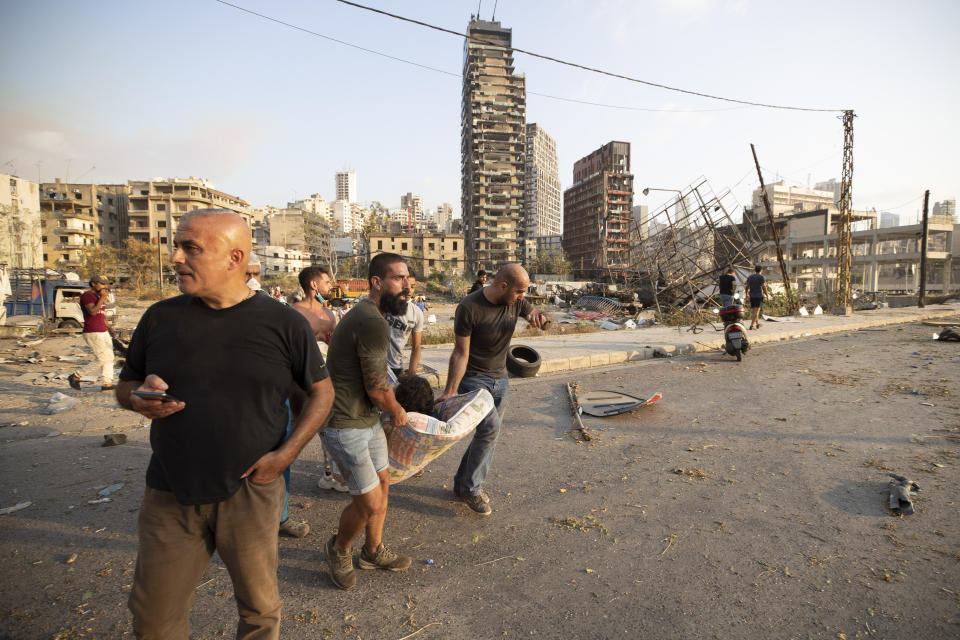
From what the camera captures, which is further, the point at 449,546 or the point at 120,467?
the point at 120,467

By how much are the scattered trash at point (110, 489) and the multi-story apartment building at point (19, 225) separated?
107ft

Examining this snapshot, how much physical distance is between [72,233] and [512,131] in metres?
76.2

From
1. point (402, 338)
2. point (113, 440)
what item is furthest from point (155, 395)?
point (113, 440)

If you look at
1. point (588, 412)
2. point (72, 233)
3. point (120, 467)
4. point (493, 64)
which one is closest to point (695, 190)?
point (588, 412)

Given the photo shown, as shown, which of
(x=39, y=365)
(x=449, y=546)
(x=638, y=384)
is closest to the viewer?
(x=449, y=546)

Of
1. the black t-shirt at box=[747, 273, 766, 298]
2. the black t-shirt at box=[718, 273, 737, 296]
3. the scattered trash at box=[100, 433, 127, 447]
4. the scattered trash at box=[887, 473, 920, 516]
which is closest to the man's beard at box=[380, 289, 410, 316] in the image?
the scattered trash at box=[887, 473, 920, 516]

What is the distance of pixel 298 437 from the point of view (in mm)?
1834

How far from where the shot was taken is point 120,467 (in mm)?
4336

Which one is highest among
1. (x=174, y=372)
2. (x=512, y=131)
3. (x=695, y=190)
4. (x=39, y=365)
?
(x=512, y=131)

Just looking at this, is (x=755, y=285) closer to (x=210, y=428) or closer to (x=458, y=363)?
(x=458, y=363)

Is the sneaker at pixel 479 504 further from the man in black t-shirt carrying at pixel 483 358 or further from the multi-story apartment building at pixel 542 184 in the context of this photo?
the multi-story apartment building at pixel 542 184

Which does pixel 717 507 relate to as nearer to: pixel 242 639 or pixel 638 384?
pixel 242 639

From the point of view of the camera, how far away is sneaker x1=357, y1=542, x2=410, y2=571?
2762mm

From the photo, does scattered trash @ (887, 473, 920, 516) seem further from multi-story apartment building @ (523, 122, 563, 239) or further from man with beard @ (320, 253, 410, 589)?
multi-story apartment building @ (523, 122, 563, 239)
